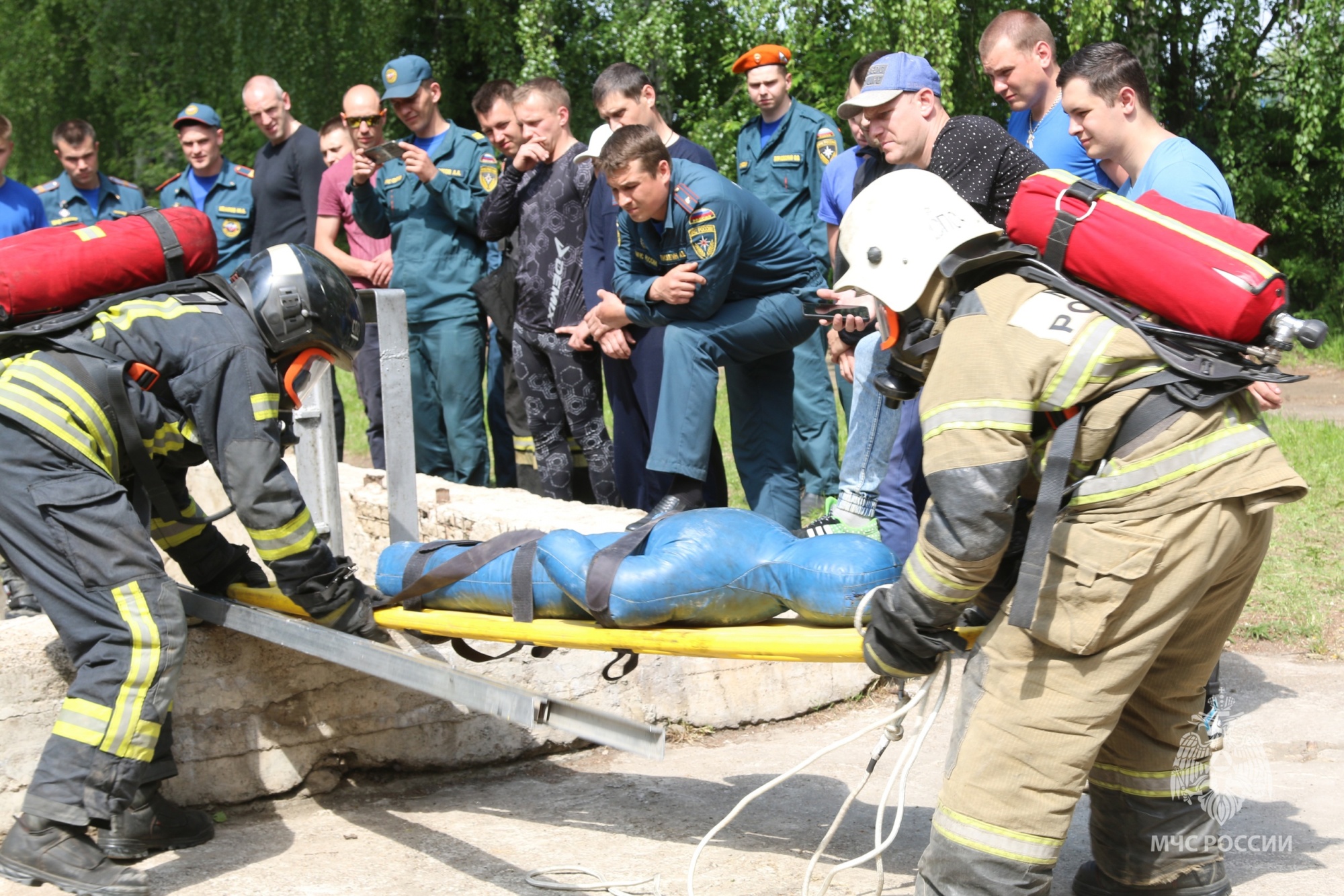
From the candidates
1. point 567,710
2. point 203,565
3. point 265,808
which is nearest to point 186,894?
point 265,808

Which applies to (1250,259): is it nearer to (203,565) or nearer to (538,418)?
(203,565)

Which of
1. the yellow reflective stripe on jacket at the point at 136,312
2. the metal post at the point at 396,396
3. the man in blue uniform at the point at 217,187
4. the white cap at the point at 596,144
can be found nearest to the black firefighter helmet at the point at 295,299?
the yellow reflective stripe on jacket at the point at 136,312

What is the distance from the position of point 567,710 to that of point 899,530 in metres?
2.24

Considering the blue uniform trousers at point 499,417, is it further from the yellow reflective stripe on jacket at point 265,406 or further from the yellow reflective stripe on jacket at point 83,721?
the yellow reflective stripe on jacket at point 83,721

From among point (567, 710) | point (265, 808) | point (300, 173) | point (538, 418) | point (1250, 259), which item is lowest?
point (265, 808)

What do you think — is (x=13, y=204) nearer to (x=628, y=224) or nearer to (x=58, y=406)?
(x=628, y=224)

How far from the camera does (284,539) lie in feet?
12.1

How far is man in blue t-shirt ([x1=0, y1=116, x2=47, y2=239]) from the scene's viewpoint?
7629 mm

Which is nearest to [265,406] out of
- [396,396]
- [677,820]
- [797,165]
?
[396,396]

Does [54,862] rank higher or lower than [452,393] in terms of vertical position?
lower

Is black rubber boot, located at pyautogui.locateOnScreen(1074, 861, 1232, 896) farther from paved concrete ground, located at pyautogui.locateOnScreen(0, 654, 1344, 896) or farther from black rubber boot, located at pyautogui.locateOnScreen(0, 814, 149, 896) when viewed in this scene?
black rubber boot, located at pyautogui.locateOnScreen(0, 814, 149, 896)

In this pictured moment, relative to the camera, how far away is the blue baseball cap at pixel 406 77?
7199 millimetres

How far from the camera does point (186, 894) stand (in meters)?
3.56

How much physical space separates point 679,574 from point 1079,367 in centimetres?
116
